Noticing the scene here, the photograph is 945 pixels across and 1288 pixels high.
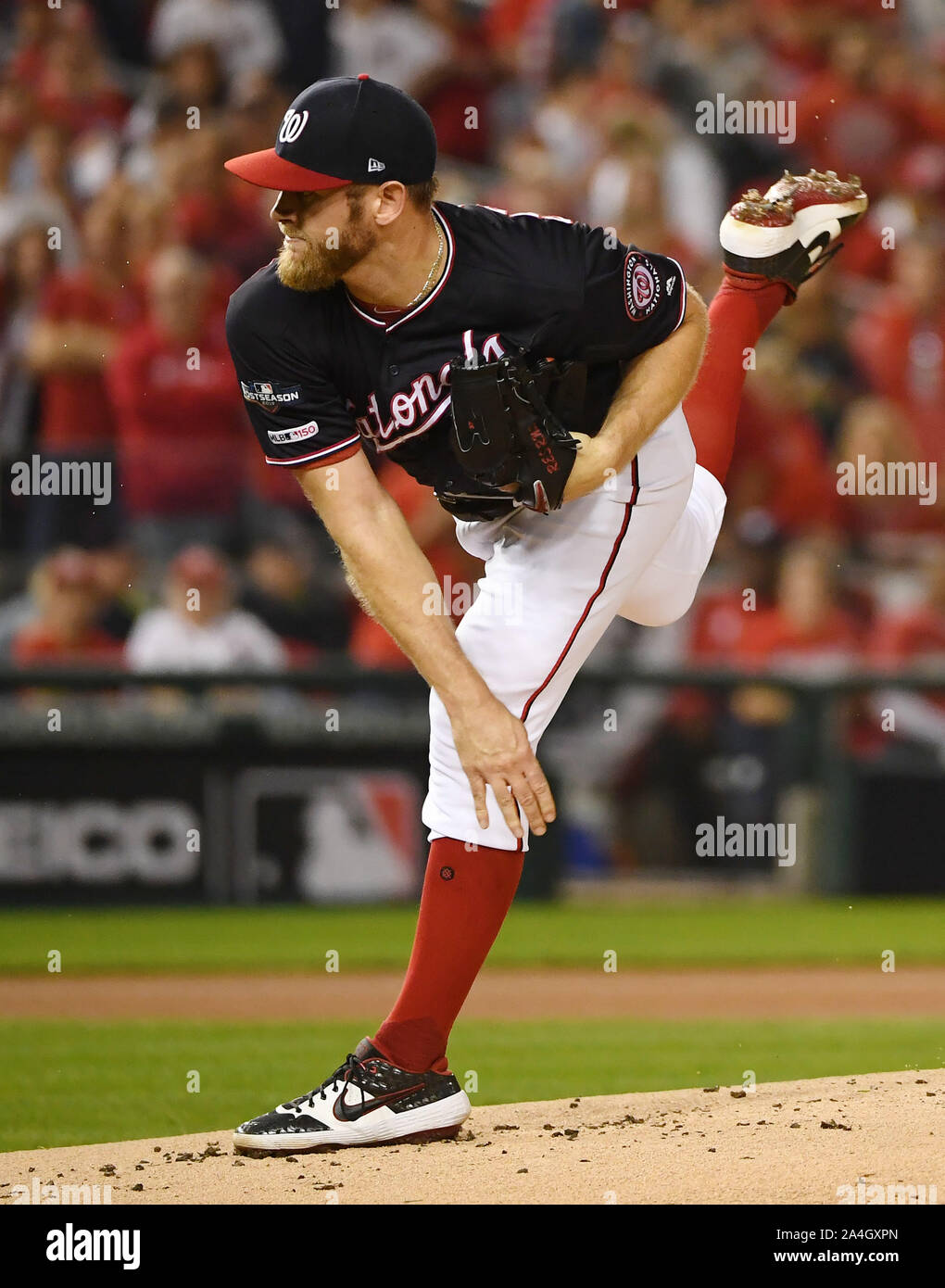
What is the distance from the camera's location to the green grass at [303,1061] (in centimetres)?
463

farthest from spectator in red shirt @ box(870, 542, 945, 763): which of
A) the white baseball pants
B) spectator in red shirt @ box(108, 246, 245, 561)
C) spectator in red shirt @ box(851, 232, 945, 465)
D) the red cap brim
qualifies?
the red cap brim

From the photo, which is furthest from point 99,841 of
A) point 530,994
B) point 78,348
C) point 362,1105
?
point 362,1105

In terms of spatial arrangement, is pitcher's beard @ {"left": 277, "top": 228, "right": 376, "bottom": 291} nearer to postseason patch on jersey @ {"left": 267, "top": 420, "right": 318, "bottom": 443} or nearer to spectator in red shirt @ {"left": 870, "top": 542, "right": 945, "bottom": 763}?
postseason patch on jersey @ {"left": 267, "top": 420, "right": 318, "bottom": 443}

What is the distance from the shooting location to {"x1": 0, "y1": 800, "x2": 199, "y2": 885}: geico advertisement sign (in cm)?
860

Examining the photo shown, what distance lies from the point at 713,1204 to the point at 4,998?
4440mm

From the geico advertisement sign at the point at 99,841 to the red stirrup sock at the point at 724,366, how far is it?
4.89m

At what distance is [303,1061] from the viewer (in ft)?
17.9

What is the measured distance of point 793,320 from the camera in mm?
10453

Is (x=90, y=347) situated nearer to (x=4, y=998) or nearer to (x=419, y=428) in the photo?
(x=4, y=998)

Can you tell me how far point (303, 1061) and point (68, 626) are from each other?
4.05 metres

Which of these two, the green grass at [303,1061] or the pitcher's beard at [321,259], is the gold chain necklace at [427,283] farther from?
the green grass at [303,1061]

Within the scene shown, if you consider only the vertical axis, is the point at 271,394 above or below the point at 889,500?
below

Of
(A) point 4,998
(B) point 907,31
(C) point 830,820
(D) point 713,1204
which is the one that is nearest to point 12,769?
(A) point 4,998

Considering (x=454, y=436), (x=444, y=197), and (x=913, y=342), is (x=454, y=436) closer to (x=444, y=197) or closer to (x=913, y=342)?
(x=444, y=197)
